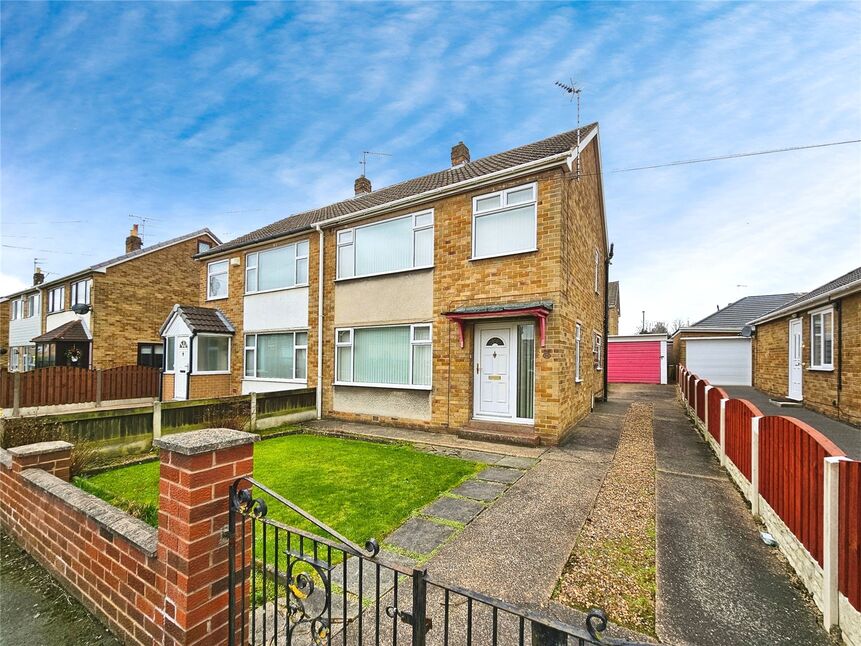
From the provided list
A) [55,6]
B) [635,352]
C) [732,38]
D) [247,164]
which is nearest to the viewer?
[55,6]

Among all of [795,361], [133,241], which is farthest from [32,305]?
[795,361]

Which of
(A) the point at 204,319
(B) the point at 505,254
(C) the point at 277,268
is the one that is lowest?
(A) the point at 204,319

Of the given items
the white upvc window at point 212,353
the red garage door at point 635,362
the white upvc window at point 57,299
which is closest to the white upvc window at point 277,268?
the white upvc window at point 212,353

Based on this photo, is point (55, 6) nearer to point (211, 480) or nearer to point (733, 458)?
point (211, 480)

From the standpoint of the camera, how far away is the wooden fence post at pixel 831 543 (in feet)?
7.84

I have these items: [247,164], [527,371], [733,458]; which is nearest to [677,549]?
[733,458]

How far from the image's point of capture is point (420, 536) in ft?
12.3

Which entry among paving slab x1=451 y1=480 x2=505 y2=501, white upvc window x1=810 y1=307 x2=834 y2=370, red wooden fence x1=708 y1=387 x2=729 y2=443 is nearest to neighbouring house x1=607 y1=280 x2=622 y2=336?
white upvc window x1=810 y1=307 x2=834 y2=370

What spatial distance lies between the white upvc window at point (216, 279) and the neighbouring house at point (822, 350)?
17.5 meters

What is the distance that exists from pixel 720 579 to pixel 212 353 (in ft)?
46.6

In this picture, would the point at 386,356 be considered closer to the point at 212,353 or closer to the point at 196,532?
the point at 212,353

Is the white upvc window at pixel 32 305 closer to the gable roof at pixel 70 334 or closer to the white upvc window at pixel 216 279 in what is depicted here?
the gable roof at pixel 70 334

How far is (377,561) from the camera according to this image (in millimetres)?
1604

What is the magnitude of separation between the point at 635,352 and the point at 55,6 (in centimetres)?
2555
